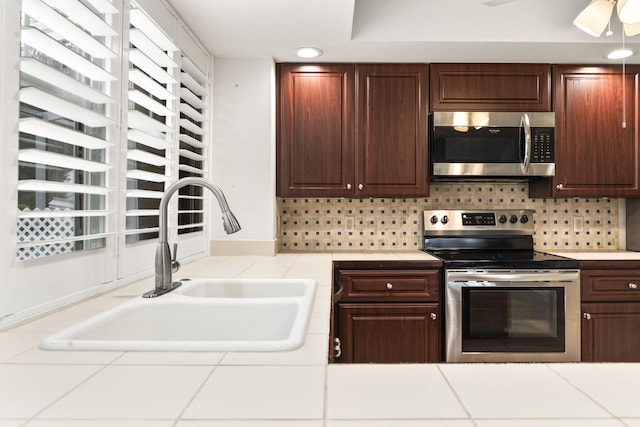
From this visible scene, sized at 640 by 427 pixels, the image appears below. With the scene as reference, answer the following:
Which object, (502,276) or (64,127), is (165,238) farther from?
(502,276)

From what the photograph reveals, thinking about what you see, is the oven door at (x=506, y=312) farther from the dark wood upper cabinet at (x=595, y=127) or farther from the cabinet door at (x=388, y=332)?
the dark wood upper cabinet at (x=595, y=127)

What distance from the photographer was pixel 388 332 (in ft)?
7.82

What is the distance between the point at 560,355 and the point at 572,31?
1.81 metres

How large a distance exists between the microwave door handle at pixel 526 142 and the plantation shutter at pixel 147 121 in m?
2.02

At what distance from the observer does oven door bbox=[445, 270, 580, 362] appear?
91.7 inches

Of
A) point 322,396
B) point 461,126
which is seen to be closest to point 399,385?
point 322,396

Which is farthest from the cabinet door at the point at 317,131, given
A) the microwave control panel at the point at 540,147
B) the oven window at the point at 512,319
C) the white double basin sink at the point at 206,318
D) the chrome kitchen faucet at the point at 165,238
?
the white double basin sink at the point at 206,318

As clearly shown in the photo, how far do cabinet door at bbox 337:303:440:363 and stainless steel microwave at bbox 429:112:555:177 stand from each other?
2.87 ft

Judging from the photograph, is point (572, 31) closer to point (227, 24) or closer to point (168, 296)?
point (227, 24)

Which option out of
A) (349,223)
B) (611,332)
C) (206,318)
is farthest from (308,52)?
(611,332)

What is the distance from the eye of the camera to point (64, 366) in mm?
753

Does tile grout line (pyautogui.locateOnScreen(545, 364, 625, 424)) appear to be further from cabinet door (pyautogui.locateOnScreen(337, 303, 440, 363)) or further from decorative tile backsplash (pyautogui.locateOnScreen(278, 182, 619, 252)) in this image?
decorative tile backsplash (pyautogui.locateOnScreen(278, 182, 619, 252))

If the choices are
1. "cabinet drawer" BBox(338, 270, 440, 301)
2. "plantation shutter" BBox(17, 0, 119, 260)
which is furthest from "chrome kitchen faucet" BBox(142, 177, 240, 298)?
"cabinet drawer" BBox(338, 270, 440, 301)

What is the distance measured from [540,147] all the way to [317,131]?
1.38 metres
